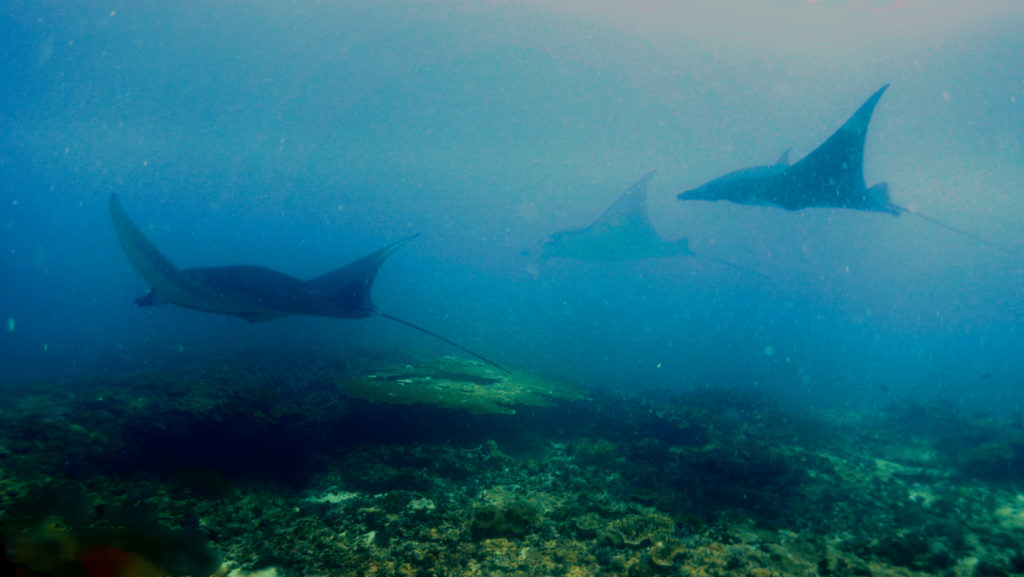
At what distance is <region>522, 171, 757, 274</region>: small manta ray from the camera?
12.7m

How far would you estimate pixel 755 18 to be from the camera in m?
19.3

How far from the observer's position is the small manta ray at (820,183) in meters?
6.94

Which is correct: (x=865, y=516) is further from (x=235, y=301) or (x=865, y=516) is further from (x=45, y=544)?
(x=235, y=301)

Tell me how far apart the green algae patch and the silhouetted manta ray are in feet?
5.96

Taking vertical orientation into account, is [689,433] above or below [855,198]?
below

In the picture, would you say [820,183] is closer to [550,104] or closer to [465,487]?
[465,487]

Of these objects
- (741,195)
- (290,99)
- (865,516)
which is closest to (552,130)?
(290,99)

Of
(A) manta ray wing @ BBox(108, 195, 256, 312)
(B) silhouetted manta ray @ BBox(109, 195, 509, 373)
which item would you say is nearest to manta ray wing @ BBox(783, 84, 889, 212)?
(B) silhouetted manta ray @ BBox(109, 195, 509, 373)

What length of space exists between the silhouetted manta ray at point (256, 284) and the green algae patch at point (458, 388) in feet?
5.96

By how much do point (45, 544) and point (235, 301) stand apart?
622 centimetres

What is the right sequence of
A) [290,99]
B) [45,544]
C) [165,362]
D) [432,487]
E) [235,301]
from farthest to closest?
1. [290,99]
2. [165,362]
3. [235,301]
4. [432,487]
5. [45,544]

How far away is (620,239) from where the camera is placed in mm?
14539

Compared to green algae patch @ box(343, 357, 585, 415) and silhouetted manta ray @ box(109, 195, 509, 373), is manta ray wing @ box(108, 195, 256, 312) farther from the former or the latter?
green algae patch @ box(343, 357, 585, 415)

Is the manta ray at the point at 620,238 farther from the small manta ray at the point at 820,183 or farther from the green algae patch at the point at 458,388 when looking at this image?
the green algae patch at the point at 458,388
